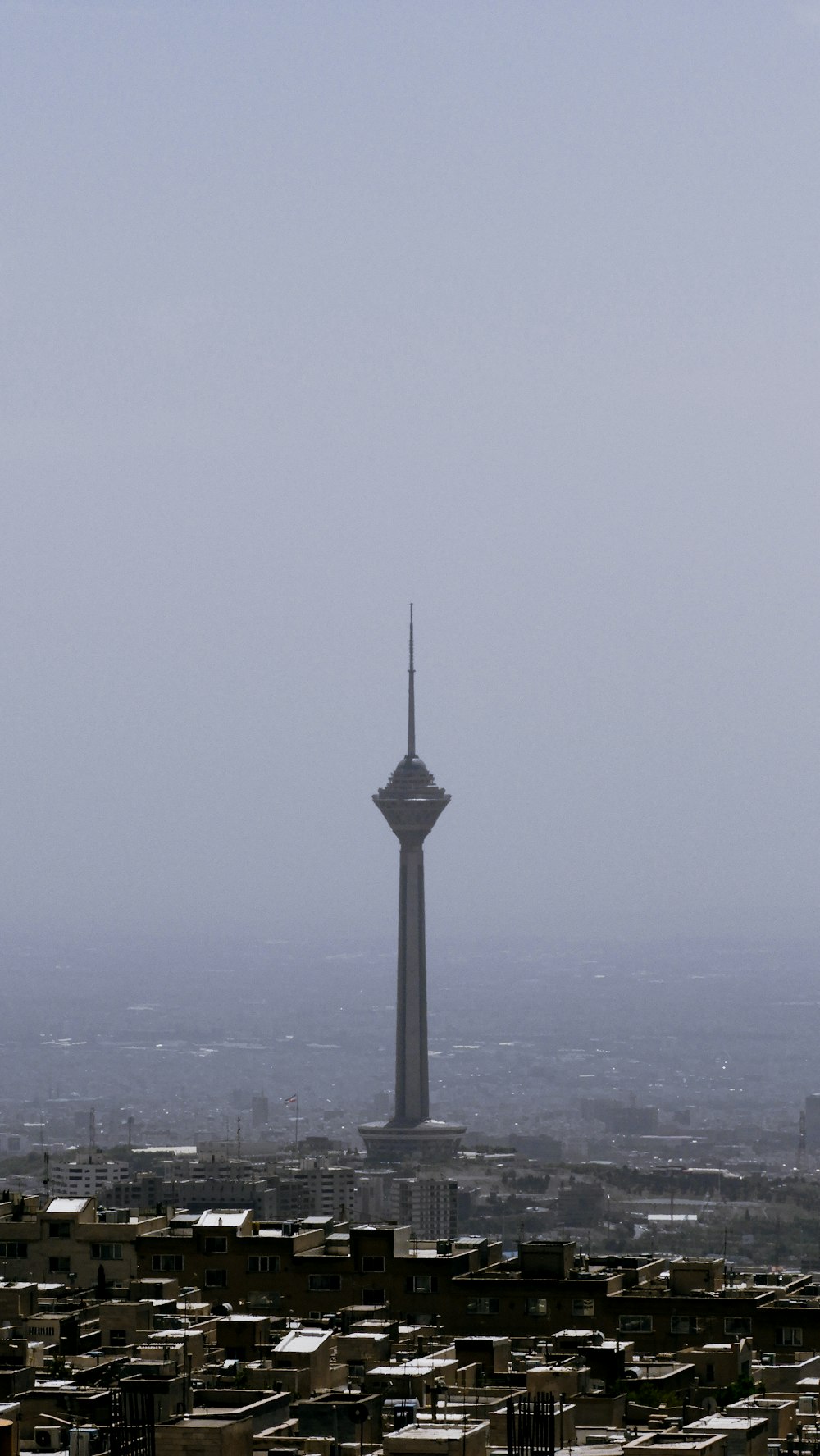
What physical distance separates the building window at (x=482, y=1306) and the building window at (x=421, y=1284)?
75 cm

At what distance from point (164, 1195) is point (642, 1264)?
66336mm

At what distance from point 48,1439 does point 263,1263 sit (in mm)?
19238

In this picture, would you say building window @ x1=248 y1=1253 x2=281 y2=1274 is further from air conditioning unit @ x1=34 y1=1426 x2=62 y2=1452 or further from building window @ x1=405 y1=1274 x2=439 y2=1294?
air conditioning unit @ x1=34 y1=1426 x2=62 y2=1452

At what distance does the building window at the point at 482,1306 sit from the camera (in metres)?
50.6

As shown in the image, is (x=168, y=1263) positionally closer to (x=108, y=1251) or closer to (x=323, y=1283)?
(x=108, y=1251)

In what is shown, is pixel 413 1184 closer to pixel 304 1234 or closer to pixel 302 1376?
pixel 304 1234

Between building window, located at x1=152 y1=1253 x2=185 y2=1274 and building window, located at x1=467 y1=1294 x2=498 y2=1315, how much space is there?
5173mm

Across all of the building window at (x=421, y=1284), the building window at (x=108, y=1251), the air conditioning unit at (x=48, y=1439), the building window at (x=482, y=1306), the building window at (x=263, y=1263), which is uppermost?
the building window at (x=108, y=1251)

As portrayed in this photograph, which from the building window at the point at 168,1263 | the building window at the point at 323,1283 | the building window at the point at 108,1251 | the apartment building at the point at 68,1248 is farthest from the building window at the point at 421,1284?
the building window at the point at 108,1251

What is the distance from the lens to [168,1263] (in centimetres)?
5394

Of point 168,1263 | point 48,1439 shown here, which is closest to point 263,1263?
point 168,1263

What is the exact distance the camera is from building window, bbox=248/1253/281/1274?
175 feet

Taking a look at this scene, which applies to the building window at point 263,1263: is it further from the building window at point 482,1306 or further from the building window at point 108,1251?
the building window at point 482,1306

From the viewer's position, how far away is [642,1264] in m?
54.7
